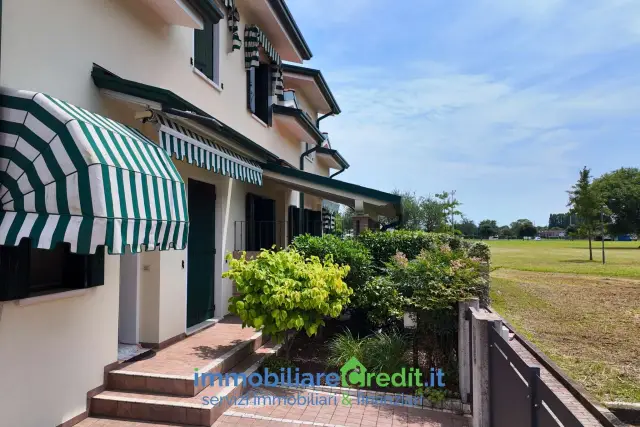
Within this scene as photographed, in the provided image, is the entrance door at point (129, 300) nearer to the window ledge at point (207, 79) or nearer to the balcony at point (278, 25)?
the window ledge at point (207, 79)

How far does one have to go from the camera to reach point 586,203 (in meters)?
45.3

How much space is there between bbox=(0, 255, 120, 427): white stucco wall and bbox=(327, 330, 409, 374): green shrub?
4.45 meters

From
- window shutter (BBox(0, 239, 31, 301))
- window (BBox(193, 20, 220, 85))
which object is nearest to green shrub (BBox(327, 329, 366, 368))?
window shutter (BBox(0, 239, 31, 301))

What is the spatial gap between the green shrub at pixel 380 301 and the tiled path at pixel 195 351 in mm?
2935

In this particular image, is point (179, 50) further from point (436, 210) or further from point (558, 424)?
point (436, 210)

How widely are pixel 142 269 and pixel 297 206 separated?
1130 cm

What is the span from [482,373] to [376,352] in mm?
2911

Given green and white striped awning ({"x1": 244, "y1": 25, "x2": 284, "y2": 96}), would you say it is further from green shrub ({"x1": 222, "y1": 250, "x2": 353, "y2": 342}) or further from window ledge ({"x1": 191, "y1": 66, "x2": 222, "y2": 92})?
green shrub ({"x1": 222, "y1": 250, "x2": 353, "y2": 342})

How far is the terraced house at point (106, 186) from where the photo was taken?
192 inches

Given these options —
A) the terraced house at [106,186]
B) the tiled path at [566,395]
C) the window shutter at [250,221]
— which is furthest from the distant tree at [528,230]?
the terraced house at [106,186]

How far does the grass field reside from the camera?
990 cm

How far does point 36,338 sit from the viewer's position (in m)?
5.86

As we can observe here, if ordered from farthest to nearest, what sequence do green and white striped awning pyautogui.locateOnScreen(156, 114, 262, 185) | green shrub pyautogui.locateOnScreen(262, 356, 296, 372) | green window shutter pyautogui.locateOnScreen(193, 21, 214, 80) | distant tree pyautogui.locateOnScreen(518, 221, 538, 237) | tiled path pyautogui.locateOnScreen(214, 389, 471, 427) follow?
distant tree pyautogui.locateOnScreen(518, 221, 538, 237)
green window shutter pyautogui.locateOnScreen(193, 21, 214, 80)
green shrub pyautogui.locateOnScreen(262, 356, 296, 372)
green and white striped awning pyautogui.locateOnScreen(156, 114, 262, 185)
tiled path pyautogui.locateOnScreen(214, 389, 471, 427)

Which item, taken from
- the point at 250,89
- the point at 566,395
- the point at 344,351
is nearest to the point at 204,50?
the point at 250,89
